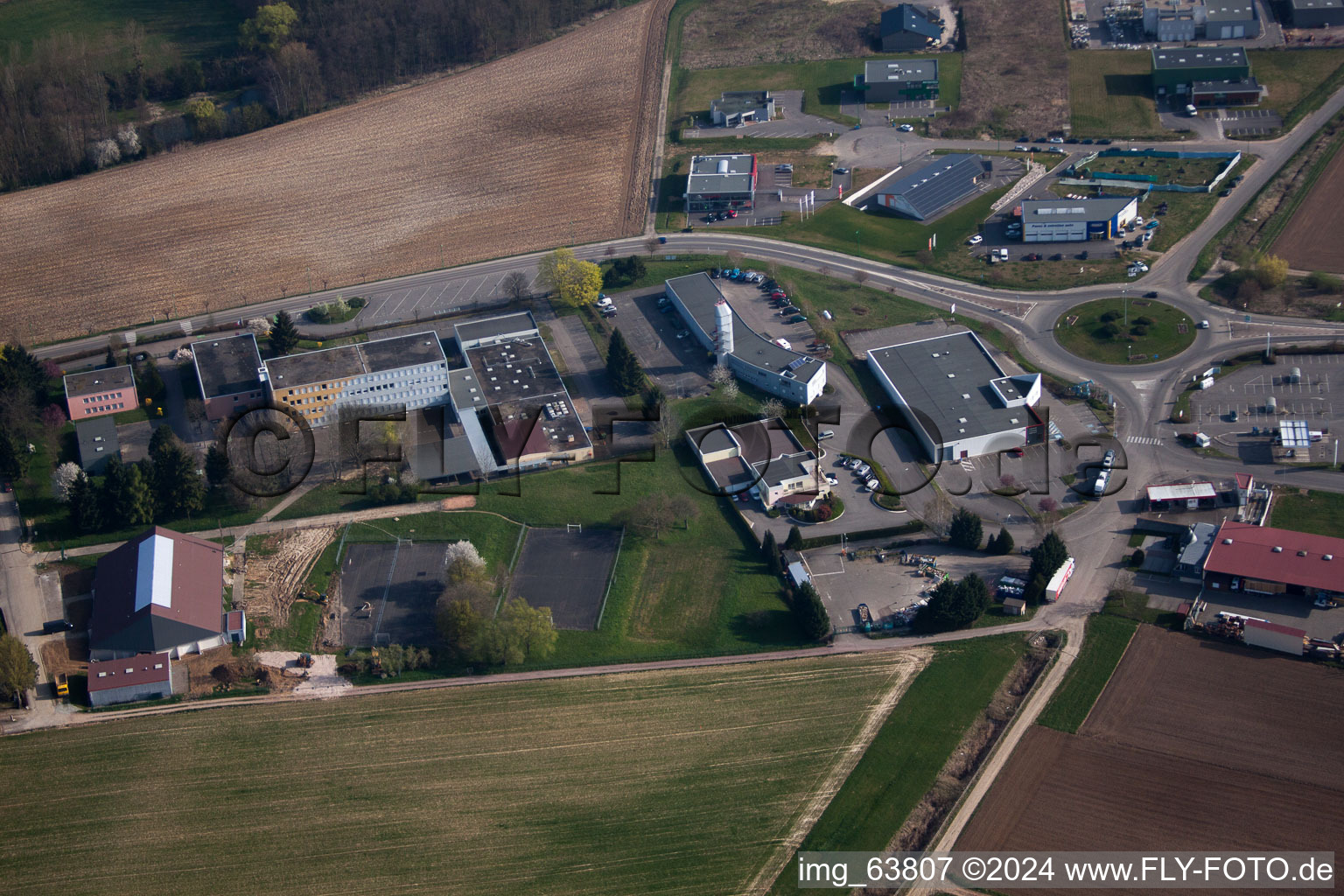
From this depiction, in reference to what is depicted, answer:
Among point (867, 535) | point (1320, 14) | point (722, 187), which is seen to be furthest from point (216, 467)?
point (1320, 14)

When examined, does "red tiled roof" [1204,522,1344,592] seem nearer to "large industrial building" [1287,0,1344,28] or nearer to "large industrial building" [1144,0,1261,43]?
"large industrial building" [1144,0,1261,43]

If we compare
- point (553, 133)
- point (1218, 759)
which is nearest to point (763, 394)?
point (1218, 759)

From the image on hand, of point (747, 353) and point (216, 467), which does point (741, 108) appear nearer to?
point (747, 353)

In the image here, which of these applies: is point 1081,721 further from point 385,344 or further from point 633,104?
point 633,104

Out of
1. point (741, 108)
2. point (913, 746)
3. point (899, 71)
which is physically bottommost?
point (913, 746)

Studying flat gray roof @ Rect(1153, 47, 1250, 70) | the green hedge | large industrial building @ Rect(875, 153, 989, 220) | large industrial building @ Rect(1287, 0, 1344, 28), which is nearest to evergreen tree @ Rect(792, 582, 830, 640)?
the green hedge

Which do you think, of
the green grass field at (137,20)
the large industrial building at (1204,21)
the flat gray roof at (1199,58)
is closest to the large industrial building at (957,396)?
the flat gray roof at (1199,58)

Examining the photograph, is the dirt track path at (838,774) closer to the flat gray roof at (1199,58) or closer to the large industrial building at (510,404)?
the large industrial building at (510,404)

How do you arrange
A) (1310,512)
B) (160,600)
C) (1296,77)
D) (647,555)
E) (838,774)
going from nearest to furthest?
(838,774), (160,600), (1310,512), (647,555), (1296,77)
